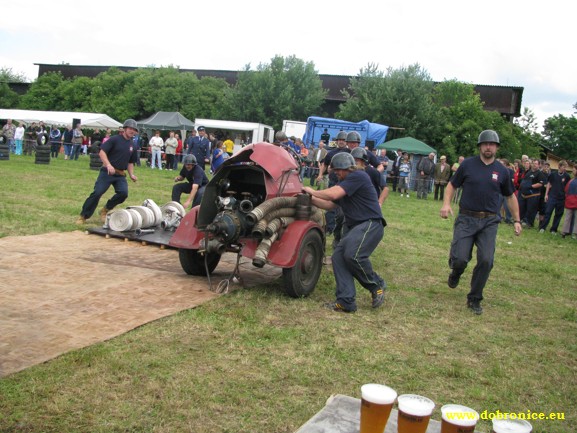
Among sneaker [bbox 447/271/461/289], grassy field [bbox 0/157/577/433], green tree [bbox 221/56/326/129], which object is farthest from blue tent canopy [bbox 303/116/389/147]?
sneaker [bbox 447/271/461/289]

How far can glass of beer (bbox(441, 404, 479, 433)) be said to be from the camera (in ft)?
7.75

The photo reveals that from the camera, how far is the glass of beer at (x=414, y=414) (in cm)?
240

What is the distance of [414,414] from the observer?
7.86 ft

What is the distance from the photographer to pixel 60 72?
6238 cm

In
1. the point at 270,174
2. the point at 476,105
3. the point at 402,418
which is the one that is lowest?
the point at 402,418

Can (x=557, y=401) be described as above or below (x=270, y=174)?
below

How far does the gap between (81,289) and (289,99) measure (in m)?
42.7

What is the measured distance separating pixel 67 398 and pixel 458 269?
194 inches

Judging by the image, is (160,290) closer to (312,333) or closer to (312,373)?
(312,333)

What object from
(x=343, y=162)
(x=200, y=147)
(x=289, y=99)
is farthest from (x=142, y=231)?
(x=289, y=99)

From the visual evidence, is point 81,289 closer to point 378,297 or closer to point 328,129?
point 378,297

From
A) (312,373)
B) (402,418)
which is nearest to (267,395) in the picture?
(312,373)

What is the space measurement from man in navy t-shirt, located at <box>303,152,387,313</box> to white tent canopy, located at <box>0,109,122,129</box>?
3201cm

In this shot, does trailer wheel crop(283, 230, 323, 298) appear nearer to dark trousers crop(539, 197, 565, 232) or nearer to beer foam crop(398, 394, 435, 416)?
beer foam crop(398, 394, 435, 416)
